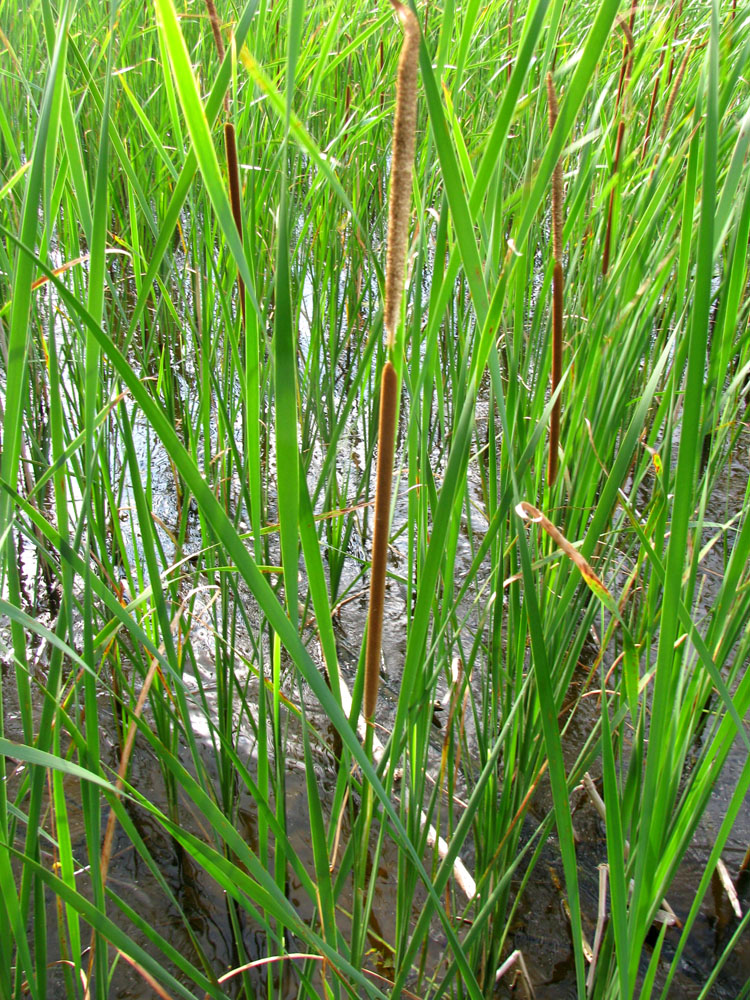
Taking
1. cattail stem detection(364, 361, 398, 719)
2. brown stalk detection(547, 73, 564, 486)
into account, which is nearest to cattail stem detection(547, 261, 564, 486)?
brown stalk detection(547, 73, 564, 486)

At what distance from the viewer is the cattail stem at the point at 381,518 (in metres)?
0.45

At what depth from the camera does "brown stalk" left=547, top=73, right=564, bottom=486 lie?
0.77 meters

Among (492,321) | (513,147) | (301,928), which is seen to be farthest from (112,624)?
(513,147)

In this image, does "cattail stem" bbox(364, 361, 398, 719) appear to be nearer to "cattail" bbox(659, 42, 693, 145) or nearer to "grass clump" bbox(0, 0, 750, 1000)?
"grass clump" bbox(0, 0, 750, 1000)

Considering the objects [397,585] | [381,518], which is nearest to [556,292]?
[381,518]

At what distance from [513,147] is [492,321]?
2380 mm

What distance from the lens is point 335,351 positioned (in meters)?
1.61

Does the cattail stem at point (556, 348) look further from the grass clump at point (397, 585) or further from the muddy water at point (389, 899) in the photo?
the muddy water at point (389, 899)

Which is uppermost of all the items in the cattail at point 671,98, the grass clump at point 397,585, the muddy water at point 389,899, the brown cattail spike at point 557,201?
the cattail at point 671,98

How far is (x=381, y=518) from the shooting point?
0.48 m

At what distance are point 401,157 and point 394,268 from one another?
5 cm

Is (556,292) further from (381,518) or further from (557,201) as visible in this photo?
(381,518)

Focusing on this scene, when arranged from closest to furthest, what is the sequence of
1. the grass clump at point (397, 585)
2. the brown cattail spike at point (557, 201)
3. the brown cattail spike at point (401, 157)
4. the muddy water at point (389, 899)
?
the brown cattail spike at point (401, 157)
the grass clump at point (397, 585)
the brown cattail spike at point (557, 201)
the muddy water at point (389, 899)

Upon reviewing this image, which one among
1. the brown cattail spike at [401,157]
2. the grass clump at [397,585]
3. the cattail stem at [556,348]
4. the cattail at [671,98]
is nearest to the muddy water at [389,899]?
the grass clump at [397,585]
